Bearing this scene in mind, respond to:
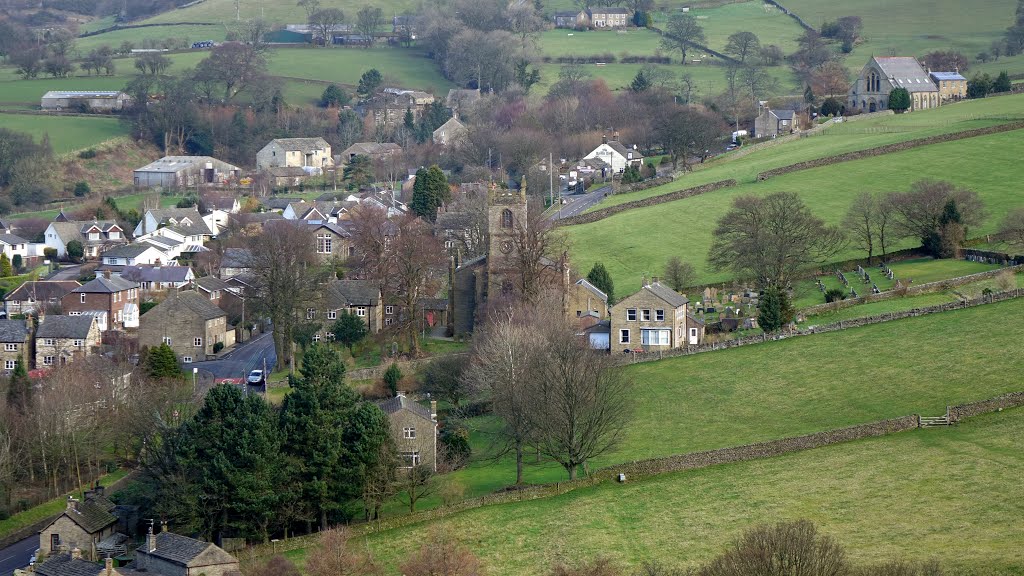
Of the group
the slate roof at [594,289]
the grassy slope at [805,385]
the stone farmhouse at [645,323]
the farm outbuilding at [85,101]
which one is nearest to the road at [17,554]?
the grassy slope at [805,385]

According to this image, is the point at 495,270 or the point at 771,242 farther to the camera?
the point at 495,270

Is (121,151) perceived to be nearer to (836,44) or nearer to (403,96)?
(403,96)

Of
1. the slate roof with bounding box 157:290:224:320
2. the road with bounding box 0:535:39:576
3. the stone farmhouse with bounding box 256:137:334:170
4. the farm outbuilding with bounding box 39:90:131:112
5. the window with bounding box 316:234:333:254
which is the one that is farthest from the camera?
the farm outbuilding with bounding box 39:90:131:112

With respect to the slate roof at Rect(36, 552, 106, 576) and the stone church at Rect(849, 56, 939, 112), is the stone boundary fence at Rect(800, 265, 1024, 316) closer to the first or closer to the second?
the slate roof at Rect(36, 552, 106, 576)

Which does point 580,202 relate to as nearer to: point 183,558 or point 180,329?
point 180,329

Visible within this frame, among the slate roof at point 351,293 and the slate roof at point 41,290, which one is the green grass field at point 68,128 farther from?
the slate roof at point 351,293

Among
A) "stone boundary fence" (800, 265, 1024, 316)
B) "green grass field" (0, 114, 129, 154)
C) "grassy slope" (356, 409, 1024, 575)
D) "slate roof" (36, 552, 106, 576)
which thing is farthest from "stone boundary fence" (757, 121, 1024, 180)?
"green grass field" (0, 114, 129, 154)

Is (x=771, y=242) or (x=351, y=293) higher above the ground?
(x=771, y=242)

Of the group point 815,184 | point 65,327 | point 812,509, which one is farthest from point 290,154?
point 812,509
